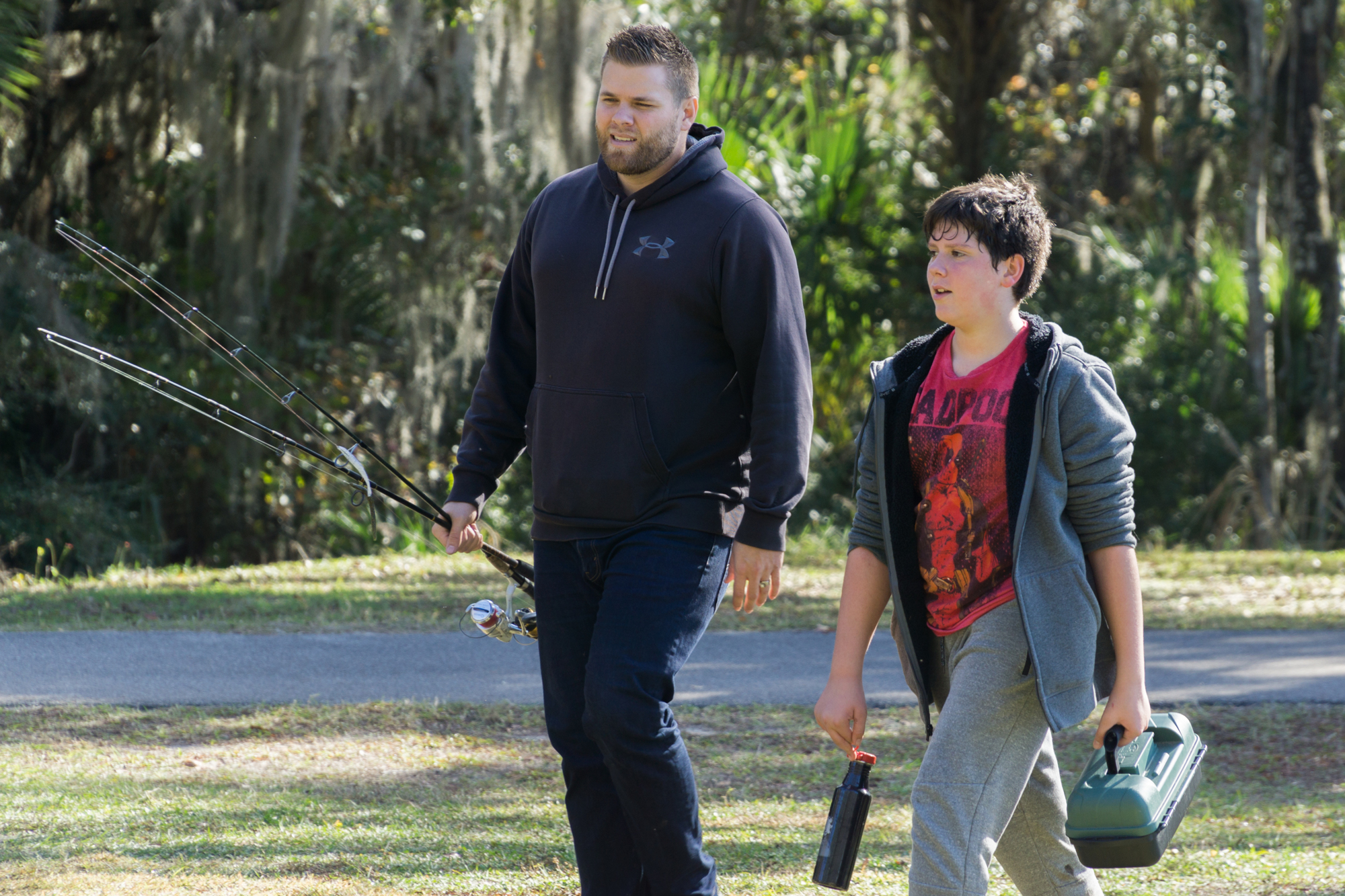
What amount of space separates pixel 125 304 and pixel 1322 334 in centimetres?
989

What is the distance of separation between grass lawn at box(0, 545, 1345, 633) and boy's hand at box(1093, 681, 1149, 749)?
4637 mm

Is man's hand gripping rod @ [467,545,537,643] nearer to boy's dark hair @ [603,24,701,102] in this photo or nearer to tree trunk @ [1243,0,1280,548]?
boy's dark hair @ [603,24,701,102]

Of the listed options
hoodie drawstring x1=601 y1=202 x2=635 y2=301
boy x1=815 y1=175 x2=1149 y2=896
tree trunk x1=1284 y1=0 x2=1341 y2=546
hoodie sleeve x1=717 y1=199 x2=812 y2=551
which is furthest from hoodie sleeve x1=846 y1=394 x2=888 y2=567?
tree trunk x1=1284 y1=0 x2=1341 y2=546

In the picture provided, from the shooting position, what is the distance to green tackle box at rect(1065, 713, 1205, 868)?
2.57 meters

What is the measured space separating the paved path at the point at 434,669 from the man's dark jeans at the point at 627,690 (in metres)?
2.67

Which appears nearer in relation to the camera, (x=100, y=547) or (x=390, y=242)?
(x=100, y=547)

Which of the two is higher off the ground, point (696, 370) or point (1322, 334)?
point (1322, 334)

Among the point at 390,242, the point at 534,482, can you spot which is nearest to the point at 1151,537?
the point at 390,242

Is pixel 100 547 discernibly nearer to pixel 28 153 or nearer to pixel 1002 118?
pixel 28 153

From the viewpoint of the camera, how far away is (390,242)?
37.7 ft

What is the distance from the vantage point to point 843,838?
2.78 m

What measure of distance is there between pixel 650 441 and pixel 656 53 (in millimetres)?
833

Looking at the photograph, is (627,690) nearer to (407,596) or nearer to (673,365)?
(673,365)

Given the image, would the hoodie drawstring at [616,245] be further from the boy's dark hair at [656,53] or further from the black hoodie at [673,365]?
the boy's dark hair at [656,53]
